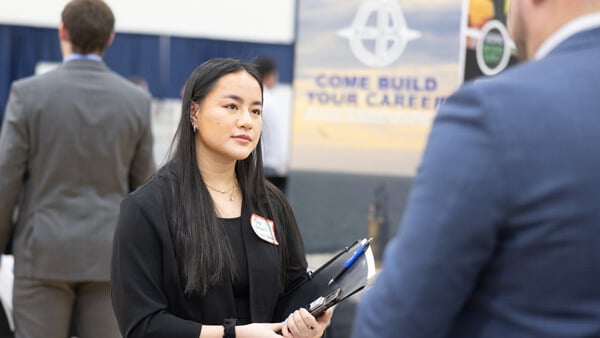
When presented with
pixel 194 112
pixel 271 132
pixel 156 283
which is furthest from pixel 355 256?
pixel 271 132

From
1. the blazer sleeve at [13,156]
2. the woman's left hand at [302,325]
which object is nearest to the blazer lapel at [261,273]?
the woman's left hand at [302,325]

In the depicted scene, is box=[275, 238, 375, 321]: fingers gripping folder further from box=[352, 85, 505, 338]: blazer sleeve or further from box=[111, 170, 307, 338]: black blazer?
box=[352, 85, 505, 338]: blazer sleeve

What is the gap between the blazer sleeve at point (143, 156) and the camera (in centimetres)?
312

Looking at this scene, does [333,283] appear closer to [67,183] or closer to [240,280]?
[240,280]

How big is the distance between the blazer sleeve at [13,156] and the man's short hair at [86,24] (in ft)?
0.94

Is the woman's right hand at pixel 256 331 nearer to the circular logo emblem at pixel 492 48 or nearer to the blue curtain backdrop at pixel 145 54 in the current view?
the circular logo emblem at pixel 492 48

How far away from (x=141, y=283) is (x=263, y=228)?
350mm

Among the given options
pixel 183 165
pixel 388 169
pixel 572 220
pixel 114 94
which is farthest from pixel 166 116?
pixel 572 220

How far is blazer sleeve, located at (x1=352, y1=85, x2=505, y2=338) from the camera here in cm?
92

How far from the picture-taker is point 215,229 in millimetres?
2023

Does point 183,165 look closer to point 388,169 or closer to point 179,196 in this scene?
point 179,196

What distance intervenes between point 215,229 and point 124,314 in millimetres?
290

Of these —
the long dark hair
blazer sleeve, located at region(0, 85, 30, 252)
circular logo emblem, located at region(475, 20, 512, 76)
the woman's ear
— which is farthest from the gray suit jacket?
circular logo emblem, located at region(475, 20, 512, 76)

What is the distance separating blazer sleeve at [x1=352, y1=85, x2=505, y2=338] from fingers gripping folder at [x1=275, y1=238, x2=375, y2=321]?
76 cm
